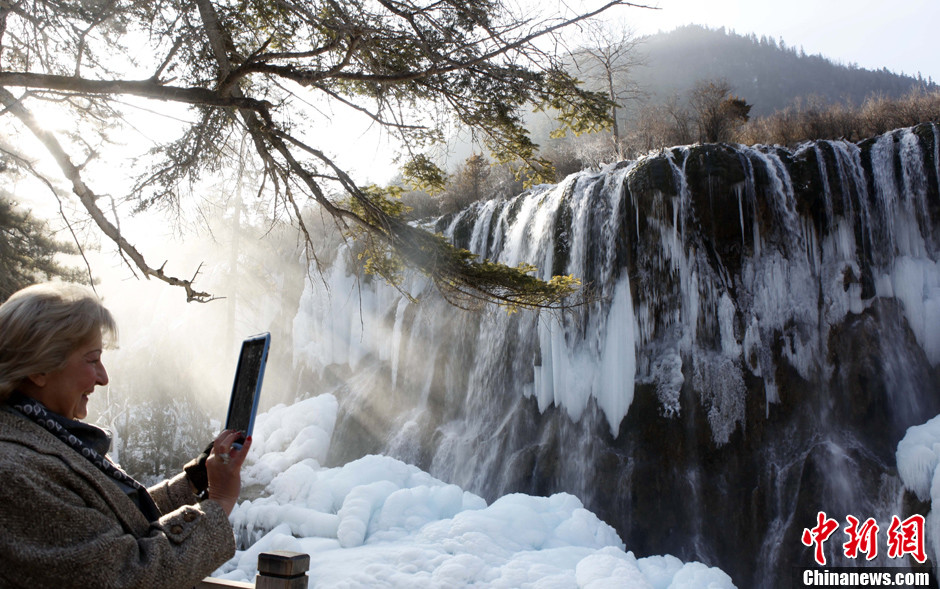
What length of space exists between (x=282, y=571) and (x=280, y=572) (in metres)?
0.01

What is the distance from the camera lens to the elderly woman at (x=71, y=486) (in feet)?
3.96

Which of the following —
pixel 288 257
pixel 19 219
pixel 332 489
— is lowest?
pixel 332 489

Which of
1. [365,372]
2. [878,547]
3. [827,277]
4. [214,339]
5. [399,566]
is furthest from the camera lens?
[214,339]

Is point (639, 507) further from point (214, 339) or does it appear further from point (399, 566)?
point (214, 339)

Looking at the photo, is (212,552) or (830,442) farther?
(830,442)

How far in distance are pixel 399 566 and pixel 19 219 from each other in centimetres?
846

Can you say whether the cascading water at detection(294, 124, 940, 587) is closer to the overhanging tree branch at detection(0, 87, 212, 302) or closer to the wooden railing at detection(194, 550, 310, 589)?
the overhanging tree branch at detection(0, 87, 212, 302)

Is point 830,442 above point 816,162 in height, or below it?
below

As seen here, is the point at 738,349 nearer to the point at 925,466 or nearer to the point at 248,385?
the point at 925,466

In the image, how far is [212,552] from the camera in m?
1.47

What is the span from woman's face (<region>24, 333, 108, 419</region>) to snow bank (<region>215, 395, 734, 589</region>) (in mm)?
4403

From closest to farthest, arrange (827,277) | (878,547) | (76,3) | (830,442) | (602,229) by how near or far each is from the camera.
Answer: (76,3) → (878,547) → (830,442) → (827,277) → (602,229)

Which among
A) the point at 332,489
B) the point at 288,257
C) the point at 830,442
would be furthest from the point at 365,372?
the point at 830,442

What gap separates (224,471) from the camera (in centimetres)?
162
